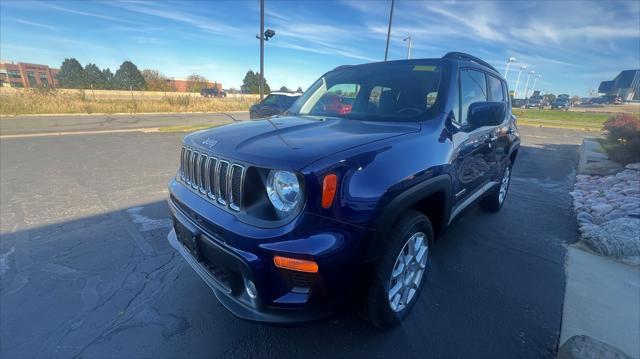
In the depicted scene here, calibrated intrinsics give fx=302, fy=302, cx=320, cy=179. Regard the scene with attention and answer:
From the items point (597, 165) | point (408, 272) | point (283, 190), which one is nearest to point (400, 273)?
point (408, 272)

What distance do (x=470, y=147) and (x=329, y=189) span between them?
71.5 inches

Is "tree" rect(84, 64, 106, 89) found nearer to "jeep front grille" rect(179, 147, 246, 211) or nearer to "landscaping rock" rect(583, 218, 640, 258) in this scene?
"jeep front grille" rect(179, 147, 246, 211)

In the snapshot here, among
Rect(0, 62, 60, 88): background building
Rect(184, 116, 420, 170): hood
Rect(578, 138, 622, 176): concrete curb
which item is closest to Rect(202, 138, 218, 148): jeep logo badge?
Rect(184, 116, 420, 170): hood

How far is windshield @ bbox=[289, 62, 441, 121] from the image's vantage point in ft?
8.48

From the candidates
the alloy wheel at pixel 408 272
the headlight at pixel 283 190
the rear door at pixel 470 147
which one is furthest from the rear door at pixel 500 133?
the headlight at pixel 283 190

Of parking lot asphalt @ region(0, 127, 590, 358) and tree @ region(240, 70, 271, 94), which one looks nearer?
parking lot asphalt @ region(0, 127, 590, 358)

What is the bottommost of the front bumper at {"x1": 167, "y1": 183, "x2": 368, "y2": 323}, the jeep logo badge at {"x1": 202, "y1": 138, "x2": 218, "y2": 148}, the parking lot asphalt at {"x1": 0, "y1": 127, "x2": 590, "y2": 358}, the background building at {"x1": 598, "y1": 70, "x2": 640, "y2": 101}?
the parking lot asphalt at {"x1": 0, "y1": 127, "x2": 590, "y2": 358}

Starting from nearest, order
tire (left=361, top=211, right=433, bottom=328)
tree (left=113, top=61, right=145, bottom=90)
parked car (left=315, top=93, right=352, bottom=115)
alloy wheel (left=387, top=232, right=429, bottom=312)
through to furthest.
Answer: tire (left=361, top=211, right=433, bottom=328), alloy wheel (left=387, top=232, right=429, bottom=312), parked car (left=315, top=93, right=352, bottom=115), tree (left=113, top=61, right=145, bottom=90)

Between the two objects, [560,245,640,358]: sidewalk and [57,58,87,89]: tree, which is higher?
[57,58,87,89]: tree

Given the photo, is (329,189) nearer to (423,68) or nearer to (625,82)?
(423,68)

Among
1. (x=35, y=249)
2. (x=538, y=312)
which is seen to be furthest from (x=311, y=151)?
(x=35, y=249)

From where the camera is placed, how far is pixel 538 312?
2.42 m

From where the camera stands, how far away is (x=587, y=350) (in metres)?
2.01

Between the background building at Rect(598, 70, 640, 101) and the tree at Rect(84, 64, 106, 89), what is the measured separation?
11374 centimetres
